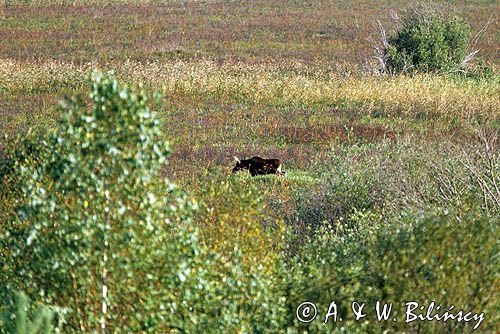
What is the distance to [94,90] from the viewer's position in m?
4.90

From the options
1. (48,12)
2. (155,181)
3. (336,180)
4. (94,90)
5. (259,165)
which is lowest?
(48,12)

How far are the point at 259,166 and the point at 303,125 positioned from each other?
210 inches

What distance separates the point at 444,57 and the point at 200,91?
23.1ft

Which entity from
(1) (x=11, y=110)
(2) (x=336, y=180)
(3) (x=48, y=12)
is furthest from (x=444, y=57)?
(3) (x=48, y=12)

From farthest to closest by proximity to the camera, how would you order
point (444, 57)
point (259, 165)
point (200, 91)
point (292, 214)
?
point (444, 57)
point (200, 91)
point (259, 165)
point (292, 214)

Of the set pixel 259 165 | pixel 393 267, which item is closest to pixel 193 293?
pixel 393 267

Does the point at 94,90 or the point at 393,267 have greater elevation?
the point at 94,90

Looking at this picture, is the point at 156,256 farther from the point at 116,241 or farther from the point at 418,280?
the point at 418,280

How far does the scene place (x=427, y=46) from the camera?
2508cm

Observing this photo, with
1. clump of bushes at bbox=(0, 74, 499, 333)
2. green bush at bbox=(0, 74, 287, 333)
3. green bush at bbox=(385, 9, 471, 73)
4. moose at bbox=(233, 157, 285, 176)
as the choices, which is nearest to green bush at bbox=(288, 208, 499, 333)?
clump of bushes at bbox=(0, 74, 499, 333)

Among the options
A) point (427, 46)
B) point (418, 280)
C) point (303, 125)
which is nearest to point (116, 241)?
point (418, 280)

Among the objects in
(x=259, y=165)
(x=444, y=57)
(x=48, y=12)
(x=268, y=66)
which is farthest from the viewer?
(x=48, y=12)

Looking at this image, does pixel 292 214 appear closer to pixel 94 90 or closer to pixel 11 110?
pixel 94 90

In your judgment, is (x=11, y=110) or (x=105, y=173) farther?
(x=11, y=110)
